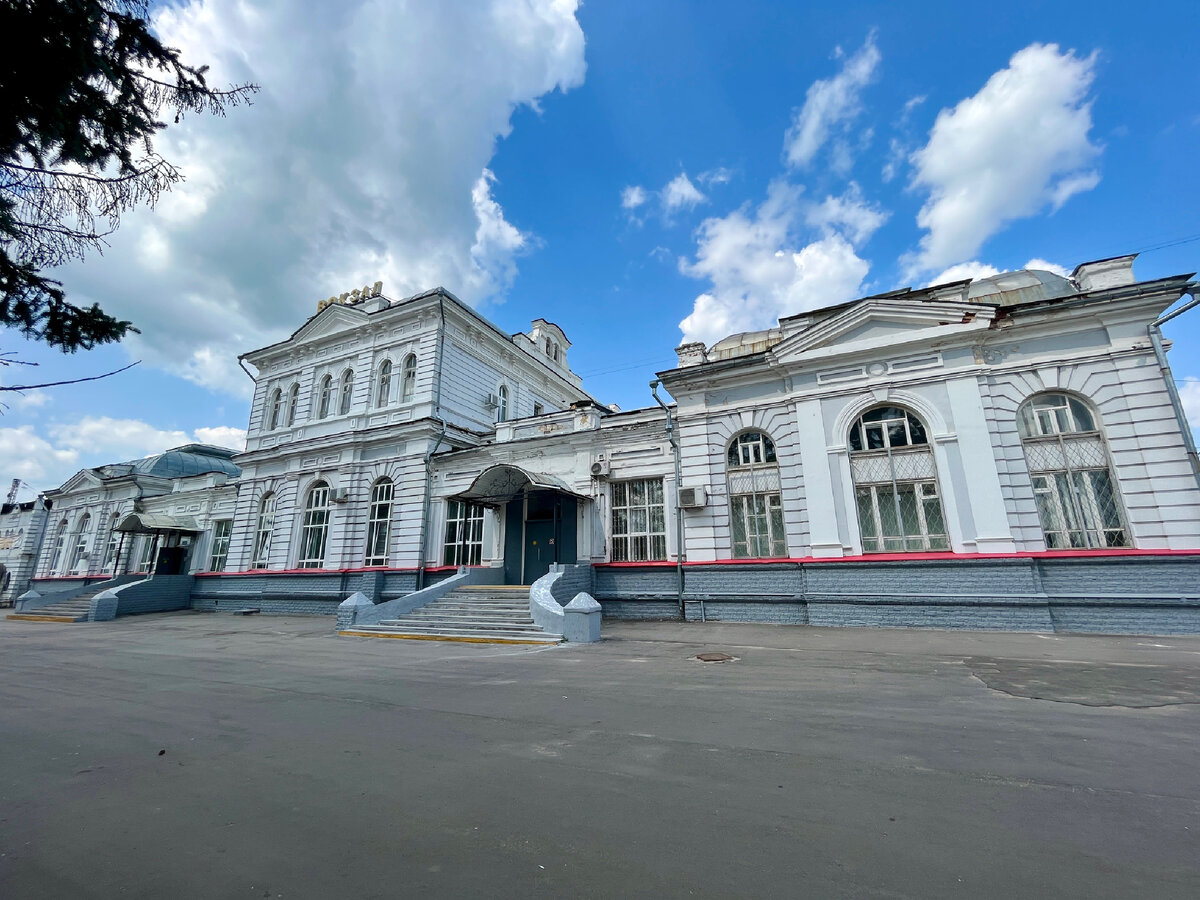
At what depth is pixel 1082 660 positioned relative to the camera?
24.7 feet

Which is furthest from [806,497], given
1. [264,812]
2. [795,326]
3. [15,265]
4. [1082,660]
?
[15,265]

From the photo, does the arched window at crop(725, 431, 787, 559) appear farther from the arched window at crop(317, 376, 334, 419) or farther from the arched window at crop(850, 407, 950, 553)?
the arched window at crop(317, 376, 334, 419)

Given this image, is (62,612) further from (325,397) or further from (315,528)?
(325,397)

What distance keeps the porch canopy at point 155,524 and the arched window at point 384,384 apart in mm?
13118

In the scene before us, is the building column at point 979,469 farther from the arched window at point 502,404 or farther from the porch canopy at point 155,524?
the porch canopy at point 155,524

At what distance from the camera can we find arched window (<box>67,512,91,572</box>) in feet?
102

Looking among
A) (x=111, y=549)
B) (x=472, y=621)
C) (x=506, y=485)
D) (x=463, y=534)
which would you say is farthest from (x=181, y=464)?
(x=472, y=621)

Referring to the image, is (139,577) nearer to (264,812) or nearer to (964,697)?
(264,812)

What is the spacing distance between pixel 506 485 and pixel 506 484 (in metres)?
0.05

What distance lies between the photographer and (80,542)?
3152 cm

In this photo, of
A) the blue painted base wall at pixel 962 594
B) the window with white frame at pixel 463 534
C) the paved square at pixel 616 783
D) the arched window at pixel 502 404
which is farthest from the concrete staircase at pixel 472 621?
the arched window at pixel 502 404

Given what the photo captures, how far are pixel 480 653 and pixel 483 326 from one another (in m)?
15.3

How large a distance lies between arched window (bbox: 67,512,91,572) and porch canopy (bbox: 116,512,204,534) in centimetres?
966

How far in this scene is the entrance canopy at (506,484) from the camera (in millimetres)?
15117
